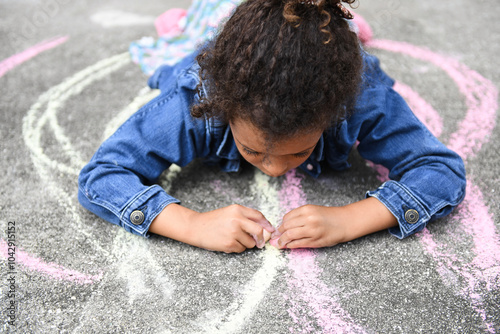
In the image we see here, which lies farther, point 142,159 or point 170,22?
point 170,22

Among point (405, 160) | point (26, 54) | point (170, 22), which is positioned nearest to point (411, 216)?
point (405, 160)

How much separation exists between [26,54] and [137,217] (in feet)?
4.05

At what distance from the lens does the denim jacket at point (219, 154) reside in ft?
3.69

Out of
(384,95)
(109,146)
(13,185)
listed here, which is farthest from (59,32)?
(384,95)

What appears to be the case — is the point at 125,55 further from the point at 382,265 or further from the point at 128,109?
the point at 382,265

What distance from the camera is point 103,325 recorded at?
96 centimetres

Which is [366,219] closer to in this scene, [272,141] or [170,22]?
[272,141]

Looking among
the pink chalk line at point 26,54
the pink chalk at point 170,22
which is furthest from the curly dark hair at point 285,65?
the pink chalk line at point 26,54

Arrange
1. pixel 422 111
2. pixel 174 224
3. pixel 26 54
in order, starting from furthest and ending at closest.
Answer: pixel 26 54 < pixel 422 111 < pixel 174 224

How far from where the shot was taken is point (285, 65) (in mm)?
888

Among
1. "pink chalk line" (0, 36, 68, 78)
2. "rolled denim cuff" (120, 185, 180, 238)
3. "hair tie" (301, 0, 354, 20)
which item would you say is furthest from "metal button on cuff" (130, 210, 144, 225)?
"pink chalk line" (0, 36, 68, 78)

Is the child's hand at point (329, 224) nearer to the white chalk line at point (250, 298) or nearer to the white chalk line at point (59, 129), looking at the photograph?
the white chalk line at point (250, 298)

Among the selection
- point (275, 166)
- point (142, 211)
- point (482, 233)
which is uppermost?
point (275, 166)

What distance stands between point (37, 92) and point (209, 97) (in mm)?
957
